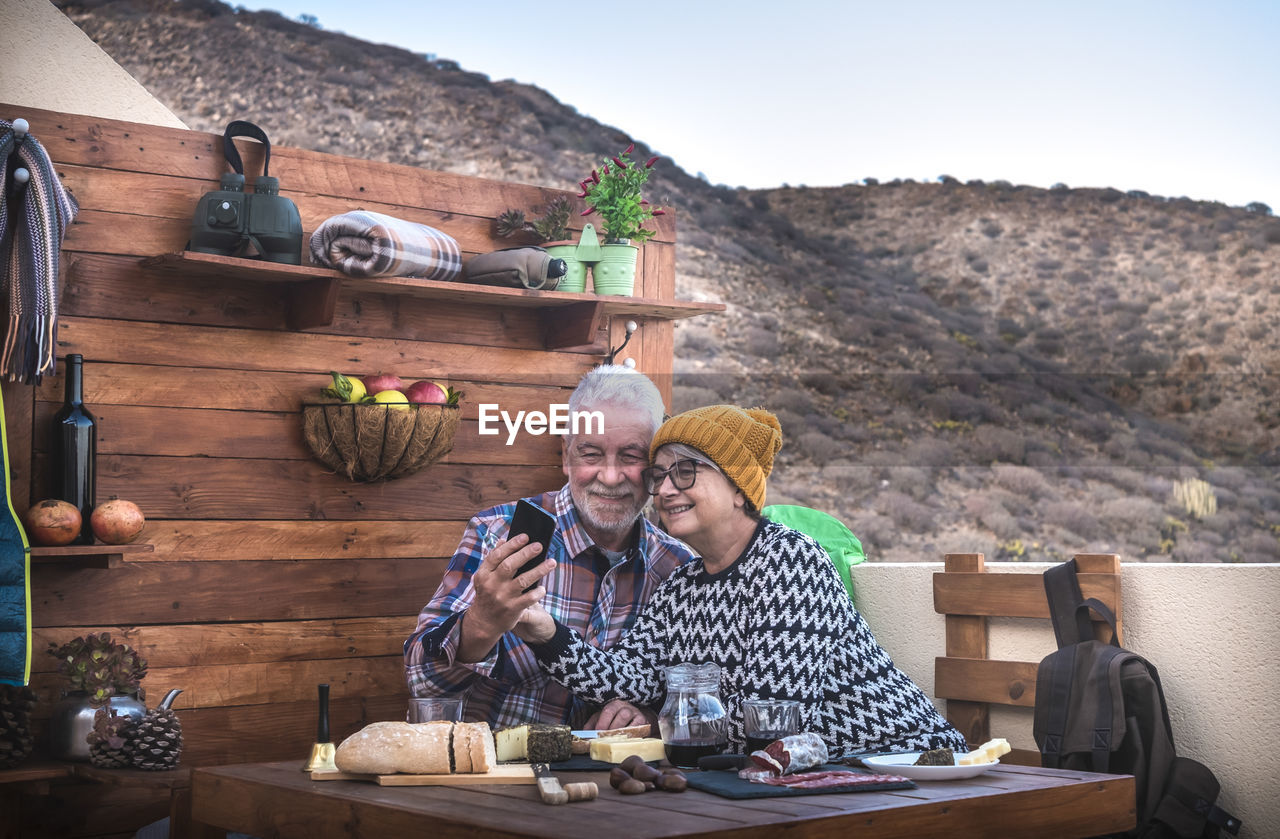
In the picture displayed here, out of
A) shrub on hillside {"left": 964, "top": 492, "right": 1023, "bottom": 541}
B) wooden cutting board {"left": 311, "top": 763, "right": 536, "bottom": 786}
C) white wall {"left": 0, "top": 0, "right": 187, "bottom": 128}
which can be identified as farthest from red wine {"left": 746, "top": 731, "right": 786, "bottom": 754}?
shrub on hillside {"left": 964, "top": 492, "right": 1023, "bottom": 541}

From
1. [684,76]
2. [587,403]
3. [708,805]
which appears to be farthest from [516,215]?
[684,76]

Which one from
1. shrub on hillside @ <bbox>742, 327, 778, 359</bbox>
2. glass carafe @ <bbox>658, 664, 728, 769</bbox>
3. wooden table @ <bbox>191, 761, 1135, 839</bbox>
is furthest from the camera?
shrub on hillside @ <bbox>742, 327, 778, 359</bbox>

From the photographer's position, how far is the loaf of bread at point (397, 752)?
1.81 meters

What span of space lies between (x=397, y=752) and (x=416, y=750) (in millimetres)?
29

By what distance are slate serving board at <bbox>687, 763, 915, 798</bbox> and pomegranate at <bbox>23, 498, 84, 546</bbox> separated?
1.71 m

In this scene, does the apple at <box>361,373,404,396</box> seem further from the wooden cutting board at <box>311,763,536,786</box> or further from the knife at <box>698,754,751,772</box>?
the knife at <box>698,754,751,772</box>

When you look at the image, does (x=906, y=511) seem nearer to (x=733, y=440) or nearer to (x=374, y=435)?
(x=374, y=435)

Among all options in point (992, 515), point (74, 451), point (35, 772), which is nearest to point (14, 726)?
point (35, 772)

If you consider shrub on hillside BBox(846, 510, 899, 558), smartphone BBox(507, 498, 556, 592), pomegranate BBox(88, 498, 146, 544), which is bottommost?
shrub on hillside BBox(846, 510, 899, 558)

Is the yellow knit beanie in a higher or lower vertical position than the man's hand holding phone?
higher

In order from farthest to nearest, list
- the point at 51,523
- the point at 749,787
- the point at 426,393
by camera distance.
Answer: the point at 426,393 < the point at 51,523 < the point at 749,787

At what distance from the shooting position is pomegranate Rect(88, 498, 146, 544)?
282 centimetres

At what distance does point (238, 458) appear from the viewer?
3193 mm

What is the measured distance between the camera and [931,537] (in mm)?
15078
